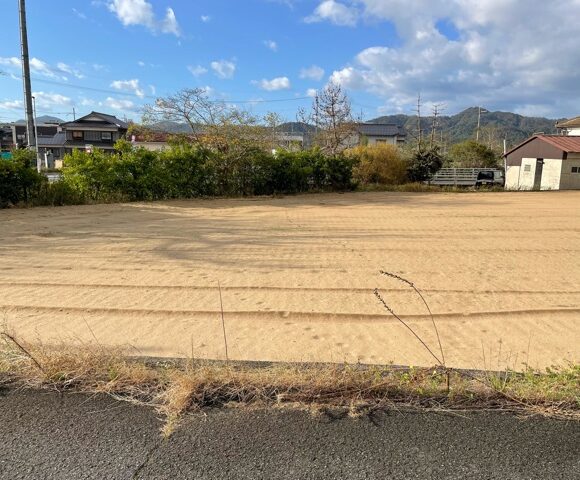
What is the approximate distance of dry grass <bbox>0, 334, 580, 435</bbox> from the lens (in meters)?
2.64

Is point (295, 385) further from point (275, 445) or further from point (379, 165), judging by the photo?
point (379, 165)

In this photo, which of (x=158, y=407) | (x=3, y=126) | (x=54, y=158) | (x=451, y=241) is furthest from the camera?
(x=3, y=126)

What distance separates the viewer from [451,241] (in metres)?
9.30

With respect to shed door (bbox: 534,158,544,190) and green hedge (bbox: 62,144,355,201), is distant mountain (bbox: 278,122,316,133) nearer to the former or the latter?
green hedge (bbox: 62,144,355,201)

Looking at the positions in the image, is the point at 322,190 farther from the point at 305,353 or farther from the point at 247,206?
the point at 305,353

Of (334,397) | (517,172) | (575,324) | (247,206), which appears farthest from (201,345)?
(517,172)

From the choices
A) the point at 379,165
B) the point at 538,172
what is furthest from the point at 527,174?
the point at 379,165

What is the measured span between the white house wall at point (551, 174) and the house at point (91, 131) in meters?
43.4

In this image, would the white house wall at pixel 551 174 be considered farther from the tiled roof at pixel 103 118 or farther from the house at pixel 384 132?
the tiled roof at pixel 103 118

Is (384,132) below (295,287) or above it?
above

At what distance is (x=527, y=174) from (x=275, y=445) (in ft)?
103

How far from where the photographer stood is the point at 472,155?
3728 centimetres

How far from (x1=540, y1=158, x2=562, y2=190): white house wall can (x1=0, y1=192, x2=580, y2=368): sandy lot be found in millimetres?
17353

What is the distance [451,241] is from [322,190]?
12.1 m
